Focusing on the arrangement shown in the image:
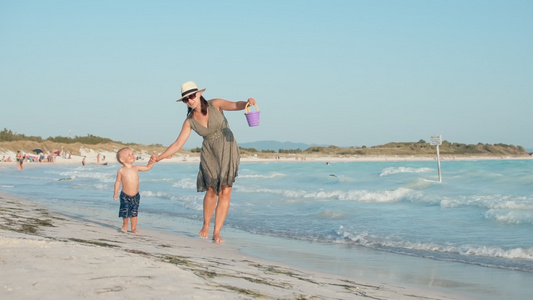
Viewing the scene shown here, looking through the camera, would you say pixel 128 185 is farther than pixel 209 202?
Yes

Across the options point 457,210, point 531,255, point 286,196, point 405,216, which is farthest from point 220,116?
point 286,196

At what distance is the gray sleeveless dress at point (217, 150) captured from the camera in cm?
581

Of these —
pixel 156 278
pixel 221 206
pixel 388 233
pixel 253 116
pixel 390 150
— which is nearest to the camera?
pixel 156 278

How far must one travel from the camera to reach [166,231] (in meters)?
7.64

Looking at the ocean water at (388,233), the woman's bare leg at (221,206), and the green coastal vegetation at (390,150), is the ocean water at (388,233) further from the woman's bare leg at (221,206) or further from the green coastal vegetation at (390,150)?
the green coastal vegetation at (390,150)

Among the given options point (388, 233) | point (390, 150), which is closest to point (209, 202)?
point (388, 233)

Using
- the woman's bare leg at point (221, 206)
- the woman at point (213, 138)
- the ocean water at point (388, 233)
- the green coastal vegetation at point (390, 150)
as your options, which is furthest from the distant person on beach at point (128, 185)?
the green coastal vegetation at point (390, 150)

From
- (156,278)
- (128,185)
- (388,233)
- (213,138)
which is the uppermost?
(213,138)

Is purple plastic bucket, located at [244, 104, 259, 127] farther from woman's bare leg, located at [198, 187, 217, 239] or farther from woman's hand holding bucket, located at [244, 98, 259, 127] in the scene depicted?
woman's bare leg, located at [198, 187, 217, 239]

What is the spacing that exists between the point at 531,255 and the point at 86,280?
5.05 m

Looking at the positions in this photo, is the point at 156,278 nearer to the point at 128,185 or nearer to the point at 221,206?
the point at 221,206

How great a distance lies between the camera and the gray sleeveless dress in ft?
19.1

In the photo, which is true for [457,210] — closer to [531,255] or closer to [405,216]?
[405,216]

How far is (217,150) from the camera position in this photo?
229 inches
